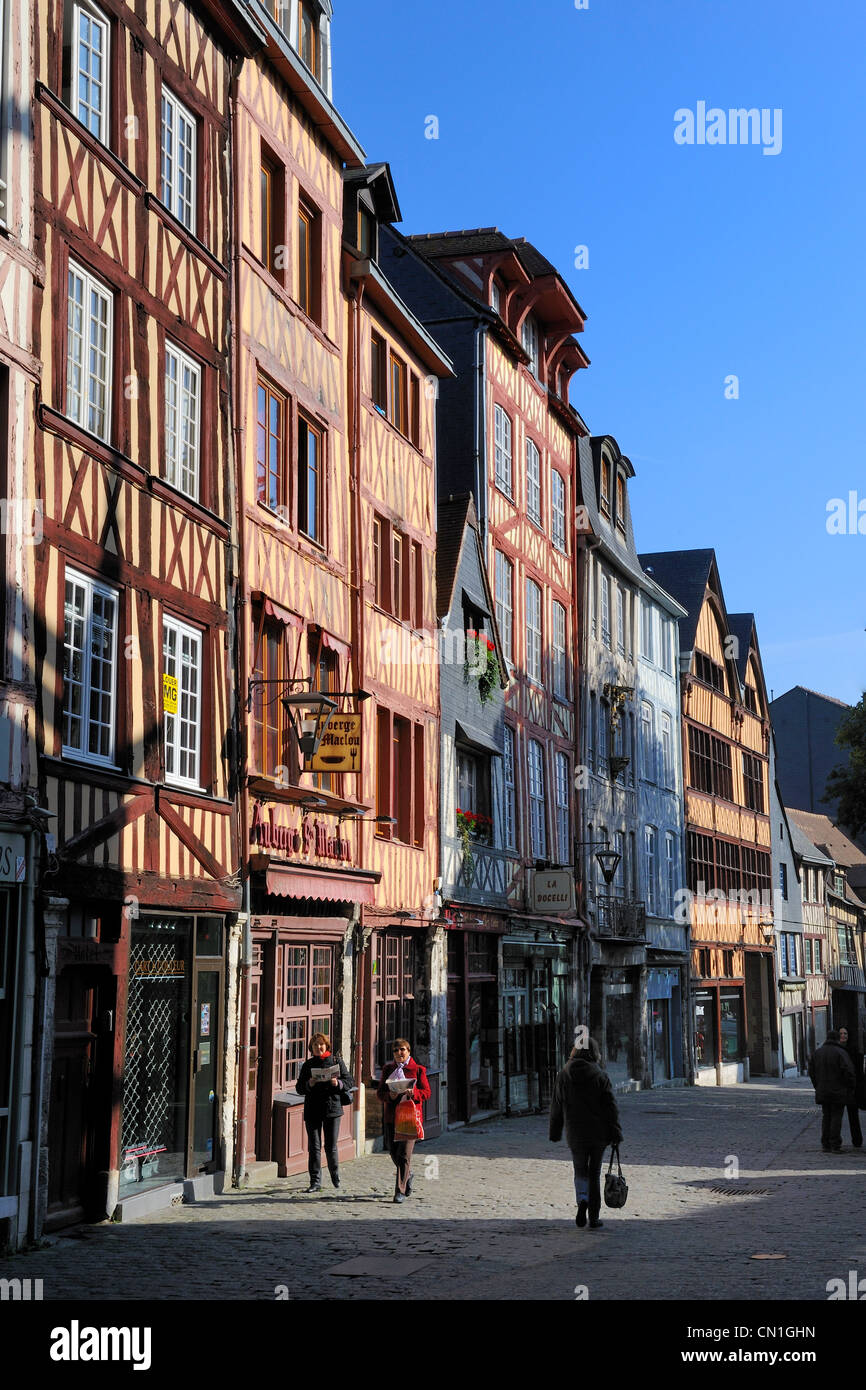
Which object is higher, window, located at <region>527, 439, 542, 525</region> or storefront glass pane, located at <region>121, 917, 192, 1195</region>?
window, located at <region>527, 439, 542, 525</region>

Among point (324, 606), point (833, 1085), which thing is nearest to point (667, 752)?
point (833, 1085)

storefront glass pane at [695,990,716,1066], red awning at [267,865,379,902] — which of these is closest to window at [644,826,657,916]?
storefront glass pane at [695,990,716,1066]

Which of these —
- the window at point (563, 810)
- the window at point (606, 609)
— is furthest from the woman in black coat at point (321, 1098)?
the window at point (606, 609)

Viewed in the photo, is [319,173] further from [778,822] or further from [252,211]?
[778,822]

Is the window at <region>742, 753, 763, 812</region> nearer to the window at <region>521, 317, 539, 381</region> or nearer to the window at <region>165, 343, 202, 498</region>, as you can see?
the window at <region>521, 317, 539, 381</region>

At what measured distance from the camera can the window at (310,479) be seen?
17781mm

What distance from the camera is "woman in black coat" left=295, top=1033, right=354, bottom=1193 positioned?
14.8 m

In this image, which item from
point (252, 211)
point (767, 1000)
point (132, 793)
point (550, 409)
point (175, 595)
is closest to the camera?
point (132, 793)

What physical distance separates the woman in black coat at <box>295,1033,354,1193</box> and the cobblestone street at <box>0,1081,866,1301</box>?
35cm

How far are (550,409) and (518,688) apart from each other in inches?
253

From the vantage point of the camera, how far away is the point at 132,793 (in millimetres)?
12961

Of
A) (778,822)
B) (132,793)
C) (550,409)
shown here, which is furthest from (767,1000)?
→ (132,793)
